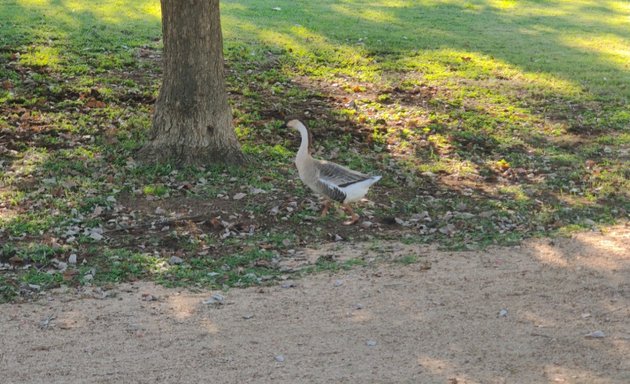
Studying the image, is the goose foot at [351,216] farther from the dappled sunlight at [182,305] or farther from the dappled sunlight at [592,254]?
the dappled sunlight at [182,305]

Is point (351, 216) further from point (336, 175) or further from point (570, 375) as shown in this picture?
point (570, 375)

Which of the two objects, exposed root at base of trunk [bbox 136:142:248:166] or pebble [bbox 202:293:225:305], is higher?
exposed root at base of trunk [bbox 136:142:248:166]

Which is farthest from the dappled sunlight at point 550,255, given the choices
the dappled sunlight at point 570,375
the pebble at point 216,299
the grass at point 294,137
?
the pebble at point 216,299

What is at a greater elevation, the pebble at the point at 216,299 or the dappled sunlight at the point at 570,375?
the dappled sunlight at the point at 570,375

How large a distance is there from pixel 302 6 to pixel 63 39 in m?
6.23

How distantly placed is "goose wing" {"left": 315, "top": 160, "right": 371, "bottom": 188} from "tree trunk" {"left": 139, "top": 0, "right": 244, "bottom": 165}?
1.64m

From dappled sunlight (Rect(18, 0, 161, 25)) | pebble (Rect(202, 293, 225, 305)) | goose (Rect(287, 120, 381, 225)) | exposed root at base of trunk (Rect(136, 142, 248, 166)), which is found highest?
dappled sunlight (Rect(18, 0, 161, 25))

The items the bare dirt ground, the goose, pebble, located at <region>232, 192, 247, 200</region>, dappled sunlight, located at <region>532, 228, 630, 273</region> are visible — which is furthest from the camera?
pebble, located at <region>232, 192, 247, 200</region>

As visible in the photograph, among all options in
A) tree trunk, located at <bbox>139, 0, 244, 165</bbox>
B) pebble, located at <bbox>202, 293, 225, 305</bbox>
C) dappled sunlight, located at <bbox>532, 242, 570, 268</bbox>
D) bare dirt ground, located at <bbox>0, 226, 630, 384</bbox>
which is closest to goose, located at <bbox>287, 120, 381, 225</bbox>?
bare dirt ground, located at <bbox>0, 226, 630, 384</bbox>

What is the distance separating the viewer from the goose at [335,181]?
27.3ft

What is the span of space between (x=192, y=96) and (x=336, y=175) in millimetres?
2215

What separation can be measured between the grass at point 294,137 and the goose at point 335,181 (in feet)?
0.88

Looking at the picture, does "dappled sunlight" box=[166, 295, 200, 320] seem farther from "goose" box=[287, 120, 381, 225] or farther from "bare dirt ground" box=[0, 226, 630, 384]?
"goose" box=[287, 120, 381, 225]

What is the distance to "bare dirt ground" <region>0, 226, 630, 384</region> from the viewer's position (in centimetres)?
553
